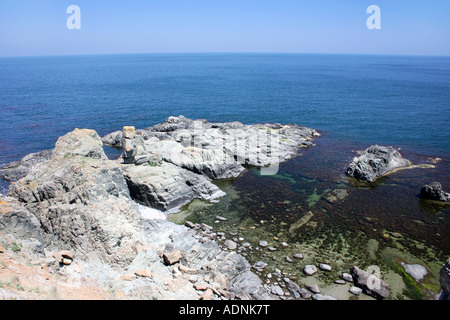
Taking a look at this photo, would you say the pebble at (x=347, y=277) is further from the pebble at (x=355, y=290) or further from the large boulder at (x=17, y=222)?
the large boulder at (x=17, y=222)

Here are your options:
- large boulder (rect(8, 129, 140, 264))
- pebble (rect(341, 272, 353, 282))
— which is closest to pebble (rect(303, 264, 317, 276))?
pebble (rect(341, 272, 353, 282))

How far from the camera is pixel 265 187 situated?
107ft

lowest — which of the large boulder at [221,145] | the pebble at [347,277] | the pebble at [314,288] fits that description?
the pebble at [314,288]

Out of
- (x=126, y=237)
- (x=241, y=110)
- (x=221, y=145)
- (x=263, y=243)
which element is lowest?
(x=263, y=243)

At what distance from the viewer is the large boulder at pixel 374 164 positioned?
3494 centimetres

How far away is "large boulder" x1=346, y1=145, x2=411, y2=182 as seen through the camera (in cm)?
3494

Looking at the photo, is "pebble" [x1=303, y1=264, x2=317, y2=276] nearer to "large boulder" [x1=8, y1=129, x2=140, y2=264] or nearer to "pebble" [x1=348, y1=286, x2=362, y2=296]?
"pebble" [x1=348, y1=286, x2=362, y2=296]

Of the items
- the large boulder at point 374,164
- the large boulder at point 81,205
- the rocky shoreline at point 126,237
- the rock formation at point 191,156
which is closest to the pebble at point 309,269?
the rocky shoreline at point 126,237

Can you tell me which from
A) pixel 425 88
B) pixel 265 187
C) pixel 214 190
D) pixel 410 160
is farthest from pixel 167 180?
pixel 425 88

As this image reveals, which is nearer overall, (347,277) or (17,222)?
(17,222)

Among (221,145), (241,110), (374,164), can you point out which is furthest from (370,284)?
(241,110)

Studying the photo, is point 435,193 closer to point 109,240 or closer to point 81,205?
point 109,240

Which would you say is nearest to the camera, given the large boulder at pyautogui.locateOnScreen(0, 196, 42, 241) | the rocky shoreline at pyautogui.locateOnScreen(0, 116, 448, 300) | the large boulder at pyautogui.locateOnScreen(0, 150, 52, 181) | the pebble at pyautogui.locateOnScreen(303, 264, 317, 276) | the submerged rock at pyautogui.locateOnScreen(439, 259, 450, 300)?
the submerged rock at pyautogui.locateOnScreen(439, 259, 450, 300)

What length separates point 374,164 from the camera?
36.2 m
